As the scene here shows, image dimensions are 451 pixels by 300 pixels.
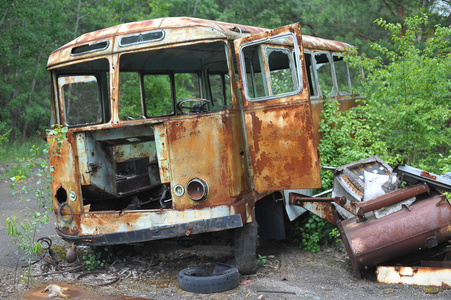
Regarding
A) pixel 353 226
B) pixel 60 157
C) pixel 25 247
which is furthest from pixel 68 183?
pixel 353 226

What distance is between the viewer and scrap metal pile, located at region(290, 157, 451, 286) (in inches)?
209

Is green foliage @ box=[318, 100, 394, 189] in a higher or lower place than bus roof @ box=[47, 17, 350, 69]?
lower

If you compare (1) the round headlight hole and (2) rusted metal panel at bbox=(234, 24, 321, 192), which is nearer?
(2) rusted metal panel at bbox=(234, 24, 321, 192)

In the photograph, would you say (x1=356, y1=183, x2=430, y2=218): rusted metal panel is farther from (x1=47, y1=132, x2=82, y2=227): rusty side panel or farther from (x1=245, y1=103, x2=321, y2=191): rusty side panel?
(x1=47, y1=132, x2=82, y2=227): rusty side panel

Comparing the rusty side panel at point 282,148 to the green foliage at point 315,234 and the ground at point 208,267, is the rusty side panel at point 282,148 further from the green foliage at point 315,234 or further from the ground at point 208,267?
the green foliage at point 315,234

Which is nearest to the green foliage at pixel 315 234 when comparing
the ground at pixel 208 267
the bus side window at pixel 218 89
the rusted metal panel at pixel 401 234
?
the ground at pixel 208 267

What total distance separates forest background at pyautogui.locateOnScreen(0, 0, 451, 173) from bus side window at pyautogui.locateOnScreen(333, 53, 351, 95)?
44cm

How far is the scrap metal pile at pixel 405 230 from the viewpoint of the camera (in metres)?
Result: 5.30

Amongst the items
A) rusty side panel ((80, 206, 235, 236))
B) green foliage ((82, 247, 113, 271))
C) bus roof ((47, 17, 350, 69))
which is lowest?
green foliage ((82, 247, 113, 271))

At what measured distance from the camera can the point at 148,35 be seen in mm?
5672

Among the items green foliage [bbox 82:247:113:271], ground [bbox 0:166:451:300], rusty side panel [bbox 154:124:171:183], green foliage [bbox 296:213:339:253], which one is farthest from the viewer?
green foliage [bbox 296:213:339:253]

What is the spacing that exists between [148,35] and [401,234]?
11.6 ft

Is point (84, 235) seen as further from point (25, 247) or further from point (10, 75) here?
point (10, 75)

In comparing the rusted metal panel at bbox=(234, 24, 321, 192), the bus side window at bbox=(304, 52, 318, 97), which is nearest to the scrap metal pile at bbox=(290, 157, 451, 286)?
the rusted metal panel at bbox=(234, 24, 321, 192)
